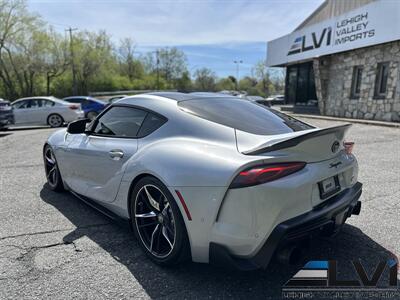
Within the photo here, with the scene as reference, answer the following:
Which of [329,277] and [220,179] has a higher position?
[220,179]

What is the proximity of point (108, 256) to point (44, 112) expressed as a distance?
1313 cm

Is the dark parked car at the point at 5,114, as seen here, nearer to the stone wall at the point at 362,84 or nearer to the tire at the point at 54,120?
the tire at the point at 54,120

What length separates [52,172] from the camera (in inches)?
183

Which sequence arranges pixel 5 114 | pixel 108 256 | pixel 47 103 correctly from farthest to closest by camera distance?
1. pixel 47 103
2. pixel 5 114
3. pixel 108 256

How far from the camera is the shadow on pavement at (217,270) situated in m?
2.37

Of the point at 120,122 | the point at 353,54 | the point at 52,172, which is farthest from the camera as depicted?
the point at 353,54

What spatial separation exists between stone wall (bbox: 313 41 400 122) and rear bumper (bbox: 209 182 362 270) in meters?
13.0

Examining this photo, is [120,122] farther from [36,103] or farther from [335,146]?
[36,103]

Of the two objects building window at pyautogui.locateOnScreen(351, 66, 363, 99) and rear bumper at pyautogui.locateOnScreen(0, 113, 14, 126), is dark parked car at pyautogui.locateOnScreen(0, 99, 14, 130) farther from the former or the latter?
building window at pyautogui.locateOnScreen(351, 66, 363, 99)

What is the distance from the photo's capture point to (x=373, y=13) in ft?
44.4

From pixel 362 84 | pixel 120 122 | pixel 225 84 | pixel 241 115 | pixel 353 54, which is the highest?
pixel 225 84

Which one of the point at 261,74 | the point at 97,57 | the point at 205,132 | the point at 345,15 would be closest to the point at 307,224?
the point at 205,132

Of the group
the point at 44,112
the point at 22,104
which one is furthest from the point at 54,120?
the point at 22,104

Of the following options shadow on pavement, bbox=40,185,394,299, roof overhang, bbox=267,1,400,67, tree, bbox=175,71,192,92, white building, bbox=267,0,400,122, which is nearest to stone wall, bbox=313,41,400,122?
white building, bbox=267,0,400,122
